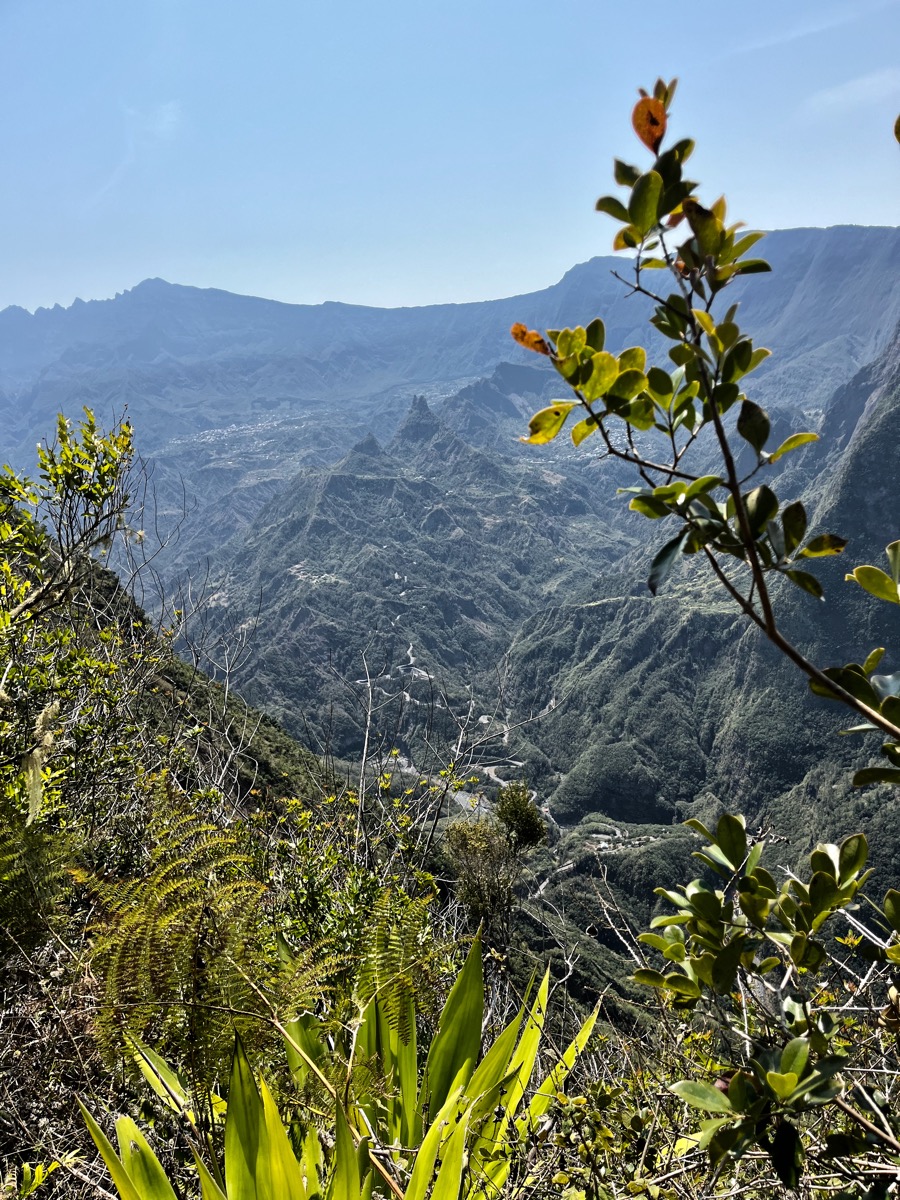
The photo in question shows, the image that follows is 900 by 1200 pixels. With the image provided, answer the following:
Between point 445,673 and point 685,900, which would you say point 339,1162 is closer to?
point 685,900

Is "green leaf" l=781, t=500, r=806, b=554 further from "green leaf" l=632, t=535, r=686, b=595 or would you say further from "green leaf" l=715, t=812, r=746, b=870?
"green leaf" l=715, t=812, r=746, b=870

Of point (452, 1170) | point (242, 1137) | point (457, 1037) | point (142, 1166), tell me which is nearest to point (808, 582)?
point (452, 1170)

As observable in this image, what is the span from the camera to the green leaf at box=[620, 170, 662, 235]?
79 centimetres

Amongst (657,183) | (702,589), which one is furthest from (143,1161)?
(702,589)

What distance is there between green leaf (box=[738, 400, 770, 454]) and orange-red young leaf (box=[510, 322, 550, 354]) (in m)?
0.24

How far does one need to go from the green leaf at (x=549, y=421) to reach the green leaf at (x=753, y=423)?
0.20 m

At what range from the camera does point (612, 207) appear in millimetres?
846

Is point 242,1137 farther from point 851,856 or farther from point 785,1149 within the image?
point 851,856

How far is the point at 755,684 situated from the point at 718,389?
115m

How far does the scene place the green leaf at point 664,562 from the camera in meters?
0.80

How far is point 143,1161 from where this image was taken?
1.48 metres

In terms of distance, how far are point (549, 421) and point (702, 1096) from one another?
0.83 metres

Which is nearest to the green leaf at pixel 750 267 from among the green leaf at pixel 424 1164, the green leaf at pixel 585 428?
the green leaf at pixel 585 428

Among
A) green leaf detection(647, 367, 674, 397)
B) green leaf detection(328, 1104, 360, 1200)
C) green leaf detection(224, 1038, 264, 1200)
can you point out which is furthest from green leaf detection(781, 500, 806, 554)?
green leaf detection(224, 1038, 264, 1200)
